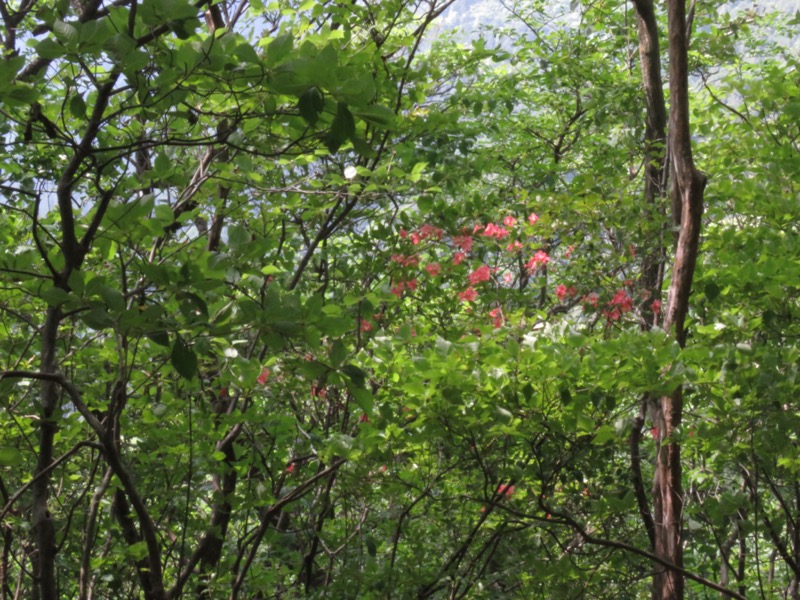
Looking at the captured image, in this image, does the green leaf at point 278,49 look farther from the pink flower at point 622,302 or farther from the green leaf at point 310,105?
the pink flower at point 622,302

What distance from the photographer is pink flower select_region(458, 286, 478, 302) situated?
4172 millimetres

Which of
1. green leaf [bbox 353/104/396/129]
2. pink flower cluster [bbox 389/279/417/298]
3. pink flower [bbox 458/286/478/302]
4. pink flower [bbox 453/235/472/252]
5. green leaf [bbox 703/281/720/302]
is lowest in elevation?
green leaf [bbox 353/104/396/129]

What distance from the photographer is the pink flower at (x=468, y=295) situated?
13.7ft

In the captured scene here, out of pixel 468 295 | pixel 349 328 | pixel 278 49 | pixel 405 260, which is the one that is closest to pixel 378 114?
pixel 278 49

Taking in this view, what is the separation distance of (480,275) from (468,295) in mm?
141

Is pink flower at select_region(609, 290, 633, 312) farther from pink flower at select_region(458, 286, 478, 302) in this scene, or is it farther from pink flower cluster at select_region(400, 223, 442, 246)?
pink flower cluster at select_region(400, 223, 442, 246)

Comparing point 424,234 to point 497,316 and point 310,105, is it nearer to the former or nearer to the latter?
point 497,316

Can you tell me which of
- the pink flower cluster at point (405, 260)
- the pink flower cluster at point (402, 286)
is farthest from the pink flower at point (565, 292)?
the pink flower cluster at point (405, 260)

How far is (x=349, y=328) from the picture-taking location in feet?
5.53

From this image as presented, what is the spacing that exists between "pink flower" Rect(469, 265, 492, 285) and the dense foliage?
12mm

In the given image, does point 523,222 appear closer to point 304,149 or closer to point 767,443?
point 767,443

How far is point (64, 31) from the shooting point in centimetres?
140

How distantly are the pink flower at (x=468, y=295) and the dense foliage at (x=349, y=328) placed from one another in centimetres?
6

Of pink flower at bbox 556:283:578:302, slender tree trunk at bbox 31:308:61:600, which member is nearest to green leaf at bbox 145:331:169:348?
slender tree trunk at bbox 31:308:61:600
